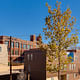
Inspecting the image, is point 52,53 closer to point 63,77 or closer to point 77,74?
point 63,77

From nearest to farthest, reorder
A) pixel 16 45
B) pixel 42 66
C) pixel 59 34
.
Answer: pixel 59 34
pixel 42 66
pixel 16 45

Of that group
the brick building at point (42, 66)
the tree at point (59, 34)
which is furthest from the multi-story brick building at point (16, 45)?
the tree at point (59, 34)

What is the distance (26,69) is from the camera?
1230 inches

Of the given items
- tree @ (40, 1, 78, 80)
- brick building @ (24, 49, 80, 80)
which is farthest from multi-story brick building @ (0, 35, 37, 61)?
tree @ (40, 1, 78, 80)

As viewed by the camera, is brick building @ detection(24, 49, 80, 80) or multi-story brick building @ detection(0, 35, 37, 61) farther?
multi-story brick building @ detection(0, 35, 37, 61)

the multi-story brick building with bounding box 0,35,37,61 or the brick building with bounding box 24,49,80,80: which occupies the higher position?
the multi-story brick building with bounding box 0,35,37,61

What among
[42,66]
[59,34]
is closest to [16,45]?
[42,66]

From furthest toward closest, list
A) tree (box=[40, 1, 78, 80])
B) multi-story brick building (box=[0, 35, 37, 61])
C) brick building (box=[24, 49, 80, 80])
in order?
multi-story brick building (box=[0, 35, 37, 61]), brick building (box=[24, 49, 80, 80]), tree (box=[40, 1, 78, 80])

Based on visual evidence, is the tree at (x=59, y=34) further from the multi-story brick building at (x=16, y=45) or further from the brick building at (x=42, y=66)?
the multi-story brick building at (x=16, y=45)

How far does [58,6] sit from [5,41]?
52543mm

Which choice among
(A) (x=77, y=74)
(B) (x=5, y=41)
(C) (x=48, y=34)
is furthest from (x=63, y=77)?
(B) (x=5, y=41)

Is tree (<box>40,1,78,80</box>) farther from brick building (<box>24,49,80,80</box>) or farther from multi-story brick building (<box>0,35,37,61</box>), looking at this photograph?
multi-story brick building (<box>0,35,37,61</box>)

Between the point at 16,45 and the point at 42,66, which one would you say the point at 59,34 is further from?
the point at 16,45

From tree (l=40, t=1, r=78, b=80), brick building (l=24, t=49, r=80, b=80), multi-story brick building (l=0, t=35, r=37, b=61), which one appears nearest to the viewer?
tree (l=40, t=1, r=78, b=80)
